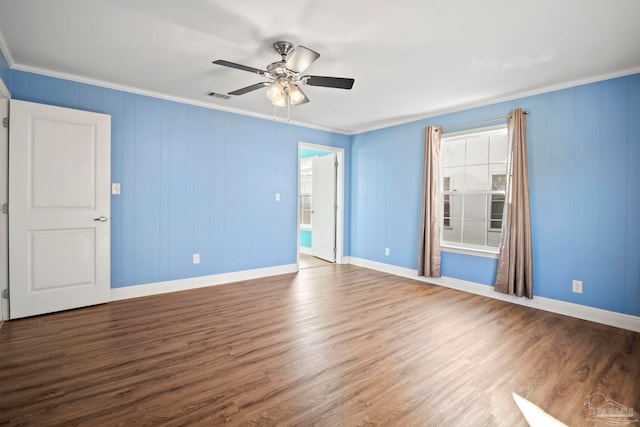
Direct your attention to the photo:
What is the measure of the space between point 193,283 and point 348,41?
3541 millimetres

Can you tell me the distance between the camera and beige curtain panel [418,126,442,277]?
180 inches

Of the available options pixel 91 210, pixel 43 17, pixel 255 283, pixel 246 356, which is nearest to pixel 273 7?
pixel 43 17

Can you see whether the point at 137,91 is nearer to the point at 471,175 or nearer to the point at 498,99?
the point at 498,99

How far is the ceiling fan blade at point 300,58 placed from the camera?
220cm

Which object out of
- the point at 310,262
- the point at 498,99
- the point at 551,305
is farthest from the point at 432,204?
the point at 310,262

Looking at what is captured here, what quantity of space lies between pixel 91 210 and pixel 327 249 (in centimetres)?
398

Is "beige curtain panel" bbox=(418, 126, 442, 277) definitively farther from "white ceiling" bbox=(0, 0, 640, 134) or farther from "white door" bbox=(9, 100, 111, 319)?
"white door" bbox=(9, 100, 111, 319)

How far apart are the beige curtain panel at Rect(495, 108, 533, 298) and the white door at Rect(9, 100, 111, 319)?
4652 mm

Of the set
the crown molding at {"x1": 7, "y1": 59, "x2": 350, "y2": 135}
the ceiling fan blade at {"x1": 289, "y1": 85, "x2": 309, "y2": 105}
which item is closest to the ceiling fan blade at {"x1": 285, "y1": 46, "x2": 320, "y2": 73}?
the ceiling fan blade at {"x1": 289, "y1": 85, "x2": 309, "y2": 105}

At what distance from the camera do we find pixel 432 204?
15.0 feet

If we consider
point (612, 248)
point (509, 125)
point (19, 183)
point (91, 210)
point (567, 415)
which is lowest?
point (567, 415)

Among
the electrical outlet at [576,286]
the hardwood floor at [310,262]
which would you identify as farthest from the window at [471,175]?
the hardwood floor at [310,262]

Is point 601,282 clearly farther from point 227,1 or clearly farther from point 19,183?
point 19,183

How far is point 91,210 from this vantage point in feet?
11.3
